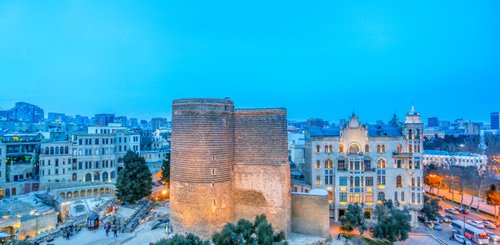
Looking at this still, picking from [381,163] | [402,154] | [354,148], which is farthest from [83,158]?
[402,154]

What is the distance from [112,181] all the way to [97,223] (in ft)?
68.8

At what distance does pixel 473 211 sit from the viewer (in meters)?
43.9

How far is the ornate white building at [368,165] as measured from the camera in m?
35.1

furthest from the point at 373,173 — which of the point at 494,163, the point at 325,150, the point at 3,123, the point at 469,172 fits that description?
the point at 3,123

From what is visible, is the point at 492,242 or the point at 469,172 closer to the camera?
the point at 492,242

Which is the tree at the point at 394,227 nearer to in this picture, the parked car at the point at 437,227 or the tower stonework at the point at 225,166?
the tower stonework at the point at 225,166

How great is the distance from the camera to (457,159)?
66.6m

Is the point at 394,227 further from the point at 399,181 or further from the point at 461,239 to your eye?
the point at 461,239

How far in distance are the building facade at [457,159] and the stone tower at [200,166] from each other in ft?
183

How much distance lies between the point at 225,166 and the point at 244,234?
21.1 feet

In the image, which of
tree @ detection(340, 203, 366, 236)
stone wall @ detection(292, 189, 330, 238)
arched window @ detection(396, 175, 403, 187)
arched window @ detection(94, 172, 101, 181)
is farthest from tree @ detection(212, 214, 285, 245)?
arched window @ detection(94, 172, 101, 181)

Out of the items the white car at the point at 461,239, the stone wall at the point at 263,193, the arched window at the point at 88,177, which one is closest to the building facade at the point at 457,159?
the white car at the point at 461,239

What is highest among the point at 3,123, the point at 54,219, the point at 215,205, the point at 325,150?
the point at 3,123

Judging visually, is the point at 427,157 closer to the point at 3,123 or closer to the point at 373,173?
the point at 373,173
